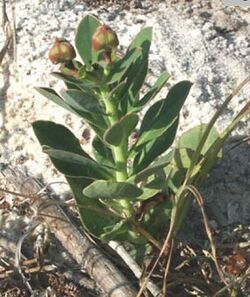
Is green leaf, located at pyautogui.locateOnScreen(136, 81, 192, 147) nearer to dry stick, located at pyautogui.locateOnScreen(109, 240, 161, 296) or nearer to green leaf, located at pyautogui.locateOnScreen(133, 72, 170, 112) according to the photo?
green leaf, located at pyautogui.locateOnScreen(133, 72, 170, 112)

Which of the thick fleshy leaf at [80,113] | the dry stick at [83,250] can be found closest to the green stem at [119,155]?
the thick fleshy leaf at [80,113]

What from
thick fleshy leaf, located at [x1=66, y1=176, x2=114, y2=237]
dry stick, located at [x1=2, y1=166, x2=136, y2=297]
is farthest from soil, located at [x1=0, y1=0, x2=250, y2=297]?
thick fleshy leaf, located at [x1=66, y1=176, x2=114, y2=237]

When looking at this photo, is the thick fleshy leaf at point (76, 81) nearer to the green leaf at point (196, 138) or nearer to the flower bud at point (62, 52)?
the flower bud at point (62, 52)

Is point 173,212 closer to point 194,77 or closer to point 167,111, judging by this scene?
point 167,111

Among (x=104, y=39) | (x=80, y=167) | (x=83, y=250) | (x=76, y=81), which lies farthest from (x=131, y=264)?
(x=104, y=39)

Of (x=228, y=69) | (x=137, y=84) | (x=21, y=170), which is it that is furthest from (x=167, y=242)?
(x=228, y=69)

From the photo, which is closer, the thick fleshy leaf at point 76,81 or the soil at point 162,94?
the thick fleshy leaf at point 76,81
